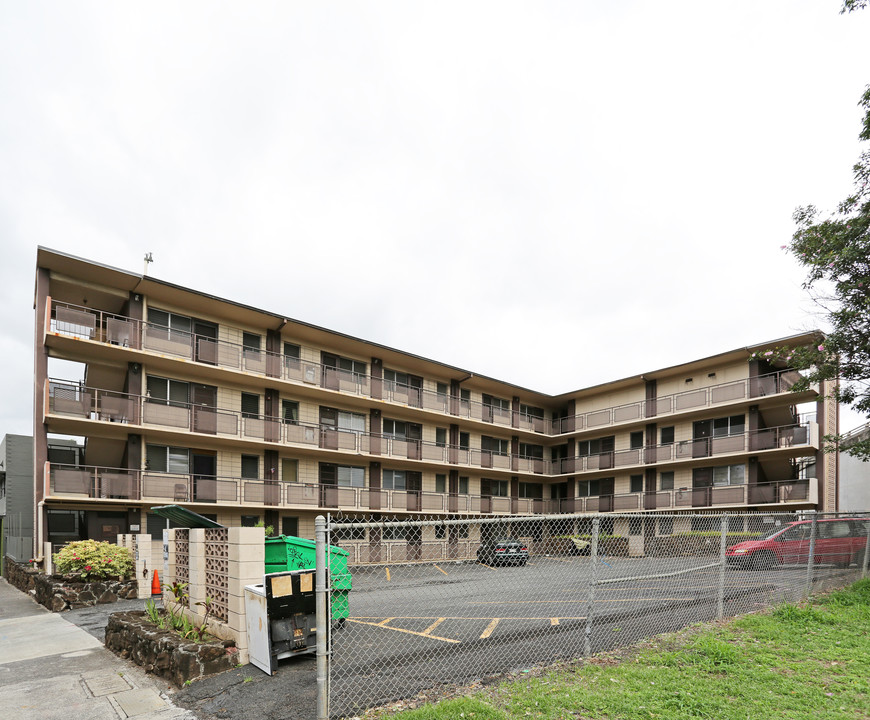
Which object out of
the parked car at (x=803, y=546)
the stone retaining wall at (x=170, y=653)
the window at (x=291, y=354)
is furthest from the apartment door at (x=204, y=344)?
the parked car at (x=803, y=546)

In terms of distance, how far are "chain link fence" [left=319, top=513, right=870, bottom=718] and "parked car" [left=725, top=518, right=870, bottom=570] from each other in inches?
0.9

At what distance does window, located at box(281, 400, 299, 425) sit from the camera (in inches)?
908

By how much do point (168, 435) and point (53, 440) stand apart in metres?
7.88

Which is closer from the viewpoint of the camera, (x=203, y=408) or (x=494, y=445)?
(x=203, y=408)

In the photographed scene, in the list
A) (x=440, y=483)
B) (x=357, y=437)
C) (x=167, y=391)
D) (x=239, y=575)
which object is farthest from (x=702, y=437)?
(x=239, y=575)

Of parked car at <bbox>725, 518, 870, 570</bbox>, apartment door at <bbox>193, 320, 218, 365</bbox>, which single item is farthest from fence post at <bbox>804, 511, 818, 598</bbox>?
apartment door at <bbox>193, 320, 218, 365</bbox>

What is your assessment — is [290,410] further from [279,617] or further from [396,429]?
[279,617]

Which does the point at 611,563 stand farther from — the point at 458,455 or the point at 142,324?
the point at 458,455

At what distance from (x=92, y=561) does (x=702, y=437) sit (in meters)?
27.4

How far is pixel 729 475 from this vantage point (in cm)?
2678

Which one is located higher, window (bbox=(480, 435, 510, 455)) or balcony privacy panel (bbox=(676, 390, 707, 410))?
balcony privacy panel (bbox=(676, 390, 707, 410))

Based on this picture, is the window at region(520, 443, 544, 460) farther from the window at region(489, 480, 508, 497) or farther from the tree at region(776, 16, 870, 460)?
the tree at region(776, 16, 870, 460)

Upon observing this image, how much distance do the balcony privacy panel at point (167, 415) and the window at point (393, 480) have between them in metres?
10.2

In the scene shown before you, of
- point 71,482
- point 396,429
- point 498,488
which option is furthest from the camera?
point 498,488
